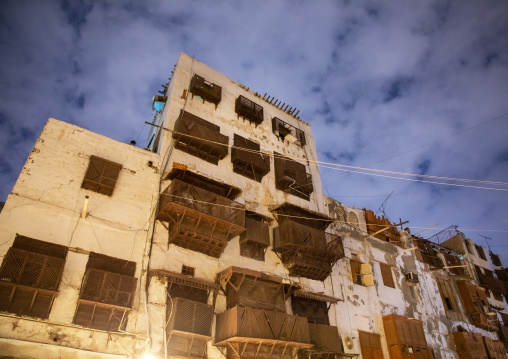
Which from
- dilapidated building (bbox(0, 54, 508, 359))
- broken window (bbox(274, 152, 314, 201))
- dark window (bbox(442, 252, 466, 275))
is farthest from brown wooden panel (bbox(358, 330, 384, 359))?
dark window (bbox(442, 252, 466, 275))

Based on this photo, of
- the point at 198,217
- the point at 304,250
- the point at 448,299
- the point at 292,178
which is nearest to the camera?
the point at 198,217

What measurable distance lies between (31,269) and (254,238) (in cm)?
1068

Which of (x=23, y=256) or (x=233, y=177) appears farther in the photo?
(x=233, y=177)

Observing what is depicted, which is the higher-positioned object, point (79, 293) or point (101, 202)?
point (101, 202)

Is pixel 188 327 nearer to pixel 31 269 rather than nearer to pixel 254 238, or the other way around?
pixel 254 238

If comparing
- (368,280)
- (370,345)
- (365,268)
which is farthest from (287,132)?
(370,345)

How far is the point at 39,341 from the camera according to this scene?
11.8 metres

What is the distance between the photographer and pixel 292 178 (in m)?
24.5

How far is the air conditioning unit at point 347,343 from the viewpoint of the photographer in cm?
1970

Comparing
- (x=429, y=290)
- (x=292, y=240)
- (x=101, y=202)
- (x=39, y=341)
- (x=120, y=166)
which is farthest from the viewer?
(x=429, y=290)

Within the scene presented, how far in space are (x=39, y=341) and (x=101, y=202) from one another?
20.3 feet

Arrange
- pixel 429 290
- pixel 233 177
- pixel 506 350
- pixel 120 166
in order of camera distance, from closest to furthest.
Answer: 1. pixel 120 166
2. pixel 233 177
3. pixel 429 290
4. pixel 506 350

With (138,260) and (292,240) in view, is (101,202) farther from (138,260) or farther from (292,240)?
(292,240)

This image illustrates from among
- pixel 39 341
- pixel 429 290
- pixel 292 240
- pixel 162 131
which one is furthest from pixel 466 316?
pixel 39 341
